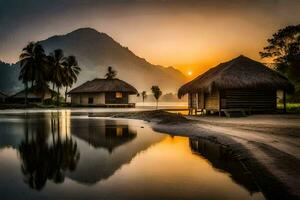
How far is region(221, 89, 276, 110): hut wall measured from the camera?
3375 centimetres

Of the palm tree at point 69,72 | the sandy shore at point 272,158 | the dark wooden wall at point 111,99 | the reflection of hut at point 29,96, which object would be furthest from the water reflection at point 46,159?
the reflection of hut at point 29,96

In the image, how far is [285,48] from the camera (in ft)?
162

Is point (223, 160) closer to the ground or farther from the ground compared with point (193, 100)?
closer to the ground

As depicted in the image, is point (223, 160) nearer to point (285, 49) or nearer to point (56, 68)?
point (285, 49)

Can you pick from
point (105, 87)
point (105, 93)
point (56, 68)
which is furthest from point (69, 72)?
point (105, 93)

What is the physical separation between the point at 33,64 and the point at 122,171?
207ft

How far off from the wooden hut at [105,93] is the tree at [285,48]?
29.4 meters

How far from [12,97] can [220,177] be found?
77822 mm

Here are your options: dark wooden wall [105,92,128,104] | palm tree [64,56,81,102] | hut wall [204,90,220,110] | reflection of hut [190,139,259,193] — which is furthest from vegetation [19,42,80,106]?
reflection of hut [190,139,259,193]

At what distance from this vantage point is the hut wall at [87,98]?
7075cm

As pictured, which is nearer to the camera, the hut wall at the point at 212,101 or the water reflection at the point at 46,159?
the water reflection at the point at 46,159

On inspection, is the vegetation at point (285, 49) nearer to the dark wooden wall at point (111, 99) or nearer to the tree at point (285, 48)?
the tree at point (285, 48)

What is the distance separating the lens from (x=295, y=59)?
45.8 metres

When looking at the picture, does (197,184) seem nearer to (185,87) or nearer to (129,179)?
(129,179)
